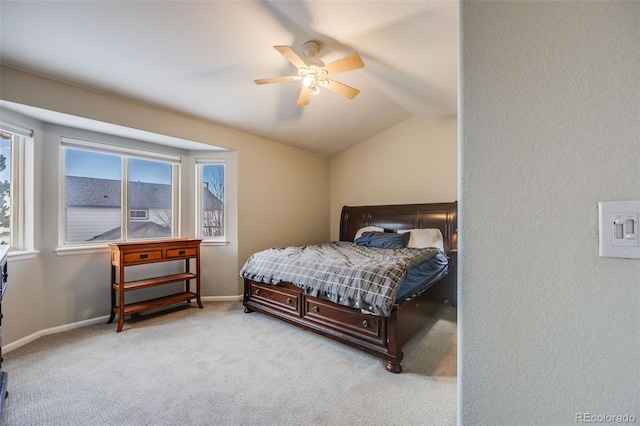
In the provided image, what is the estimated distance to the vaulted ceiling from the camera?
1954 millimetres

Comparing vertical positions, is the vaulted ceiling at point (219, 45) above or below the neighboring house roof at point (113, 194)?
above

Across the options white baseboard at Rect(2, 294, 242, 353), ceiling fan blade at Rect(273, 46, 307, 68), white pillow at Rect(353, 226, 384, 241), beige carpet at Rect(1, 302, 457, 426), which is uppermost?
ceiling fan blade at Rect(273, 46, 307, 68)

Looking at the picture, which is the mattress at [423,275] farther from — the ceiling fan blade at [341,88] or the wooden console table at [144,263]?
the wooden console table at [144,263]

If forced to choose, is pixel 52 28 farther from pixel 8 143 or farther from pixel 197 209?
pixel 197 209

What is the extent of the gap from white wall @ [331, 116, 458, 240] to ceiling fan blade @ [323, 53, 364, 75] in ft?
8.67

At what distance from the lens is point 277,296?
309 centimetres

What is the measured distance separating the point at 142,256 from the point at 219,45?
2.47 metres

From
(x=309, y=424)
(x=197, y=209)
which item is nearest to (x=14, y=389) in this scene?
(x=309, y=424)

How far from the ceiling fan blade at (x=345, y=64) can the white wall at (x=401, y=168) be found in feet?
8.67

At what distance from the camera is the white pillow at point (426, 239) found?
12.6ft

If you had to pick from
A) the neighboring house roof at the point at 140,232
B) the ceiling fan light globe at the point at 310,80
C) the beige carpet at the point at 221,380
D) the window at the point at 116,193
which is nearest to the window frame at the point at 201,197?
the window at the point at 116,193

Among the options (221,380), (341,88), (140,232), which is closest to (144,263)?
(140,232)

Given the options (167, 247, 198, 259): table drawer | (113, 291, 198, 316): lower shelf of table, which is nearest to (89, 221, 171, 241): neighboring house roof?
(167, 247, 198, 259): table drawer

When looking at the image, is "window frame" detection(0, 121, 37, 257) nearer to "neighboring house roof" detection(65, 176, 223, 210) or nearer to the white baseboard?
"neighboring house roof" detection(65, 176, 223, 210)
